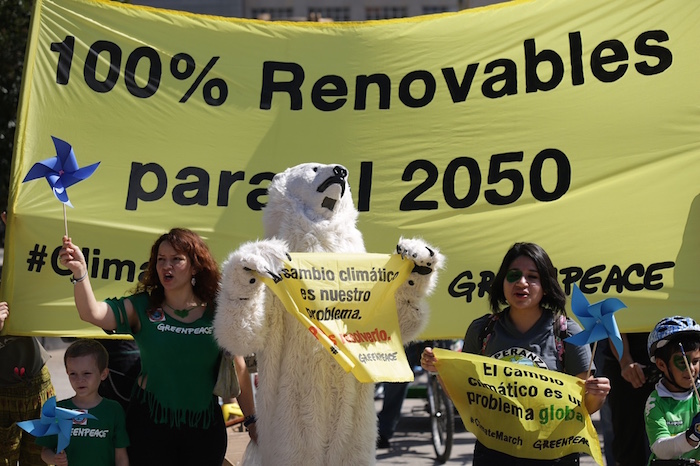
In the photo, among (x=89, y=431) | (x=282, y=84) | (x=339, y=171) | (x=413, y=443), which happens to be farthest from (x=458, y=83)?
(x=413, y=443)

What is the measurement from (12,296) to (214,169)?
1310mm

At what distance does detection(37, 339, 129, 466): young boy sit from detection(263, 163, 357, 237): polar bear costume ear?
1068 millimetres

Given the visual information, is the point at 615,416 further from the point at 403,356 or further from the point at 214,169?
the point at 214,169

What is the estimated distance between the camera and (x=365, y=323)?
4500 mm

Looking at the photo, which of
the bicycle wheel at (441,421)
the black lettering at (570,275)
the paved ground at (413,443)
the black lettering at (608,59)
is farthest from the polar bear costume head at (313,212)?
the bicycle wheel at (441,421)

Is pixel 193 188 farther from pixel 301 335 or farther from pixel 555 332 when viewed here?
pixel 555 332

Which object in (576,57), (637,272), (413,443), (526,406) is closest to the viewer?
(526,406)

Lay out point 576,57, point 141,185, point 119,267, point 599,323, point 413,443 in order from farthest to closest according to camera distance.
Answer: point 413,443 → point 576,57 → point 141,185 → point 119,267 → point 599,323

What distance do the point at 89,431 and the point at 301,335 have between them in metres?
1.04

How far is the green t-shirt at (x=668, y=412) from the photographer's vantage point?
172 inches

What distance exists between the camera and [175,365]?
4547mm

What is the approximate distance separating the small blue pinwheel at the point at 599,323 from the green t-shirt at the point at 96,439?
2039 millimetres

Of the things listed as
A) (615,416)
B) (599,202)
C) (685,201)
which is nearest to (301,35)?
(599,202)

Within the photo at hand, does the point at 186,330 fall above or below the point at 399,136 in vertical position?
below
